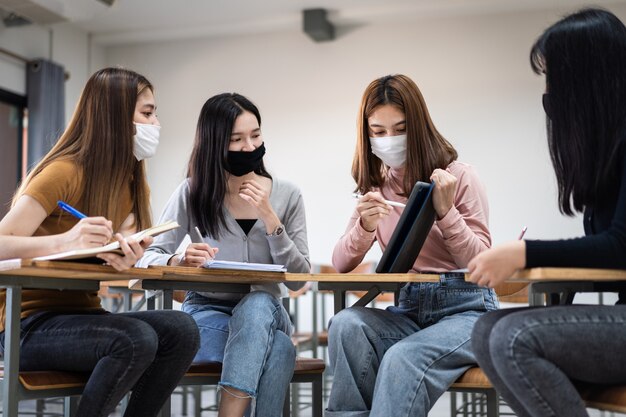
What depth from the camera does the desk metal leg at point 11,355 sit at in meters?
1.46

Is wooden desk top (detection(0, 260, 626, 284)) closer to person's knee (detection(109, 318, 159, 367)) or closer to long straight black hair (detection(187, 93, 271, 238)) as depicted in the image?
person's knee (detection(109, 318, 159, 367))

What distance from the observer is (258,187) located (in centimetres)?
211

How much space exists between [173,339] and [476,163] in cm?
415

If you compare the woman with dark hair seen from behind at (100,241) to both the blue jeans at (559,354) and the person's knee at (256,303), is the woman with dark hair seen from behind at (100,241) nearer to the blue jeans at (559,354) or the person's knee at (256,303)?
the person's knee at (256,303)

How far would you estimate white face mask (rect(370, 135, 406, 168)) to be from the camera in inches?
81.5

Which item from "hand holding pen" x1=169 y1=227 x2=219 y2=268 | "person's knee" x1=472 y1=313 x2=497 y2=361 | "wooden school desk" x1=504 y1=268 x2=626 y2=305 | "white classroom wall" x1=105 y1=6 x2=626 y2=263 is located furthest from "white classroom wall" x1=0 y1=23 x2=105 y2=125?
"person's knee" x1=472 y1=313 x2=497 y2=361

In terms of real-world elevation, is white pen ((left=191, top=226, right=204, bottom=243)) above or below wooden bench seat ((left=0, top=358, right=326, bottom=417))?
above

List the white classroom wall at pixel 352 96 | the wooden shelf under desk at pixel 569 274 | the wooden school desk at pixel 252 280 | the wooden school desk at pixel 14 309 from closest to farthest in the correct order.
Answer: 1. the wooden shelf under desk at pixel 569 274
2. the wooden school desk at pixel 14 309
3. the wooden school desk at pixel 252 280
4. the white classroom wall at pixel 352 96

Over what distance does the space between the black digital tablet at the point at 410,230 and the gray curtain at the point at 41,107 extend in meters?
4.40

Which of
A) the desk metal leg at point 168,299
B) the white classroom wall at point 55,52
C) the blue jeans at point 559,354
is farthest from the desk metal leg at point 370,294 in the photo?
the white classroom wall at point 55,52

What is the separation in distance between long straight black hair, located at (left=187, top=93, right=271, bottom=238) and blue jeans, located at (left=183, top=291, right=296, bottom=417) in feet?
1.13

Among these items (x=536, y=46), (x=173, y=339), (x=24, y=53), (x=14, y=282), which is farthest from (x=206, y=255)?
(x=24, y=53)

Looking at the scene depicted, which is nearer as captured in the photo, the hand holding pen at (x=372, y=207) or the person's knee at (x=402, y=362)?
the person's knee at (x=402, y=362)

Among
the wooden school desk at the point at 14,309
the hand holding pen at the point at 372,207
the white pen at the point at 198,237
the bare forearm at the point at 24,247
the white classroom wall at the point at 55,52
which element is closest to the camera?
the wooden school desk at the point at 14,309
